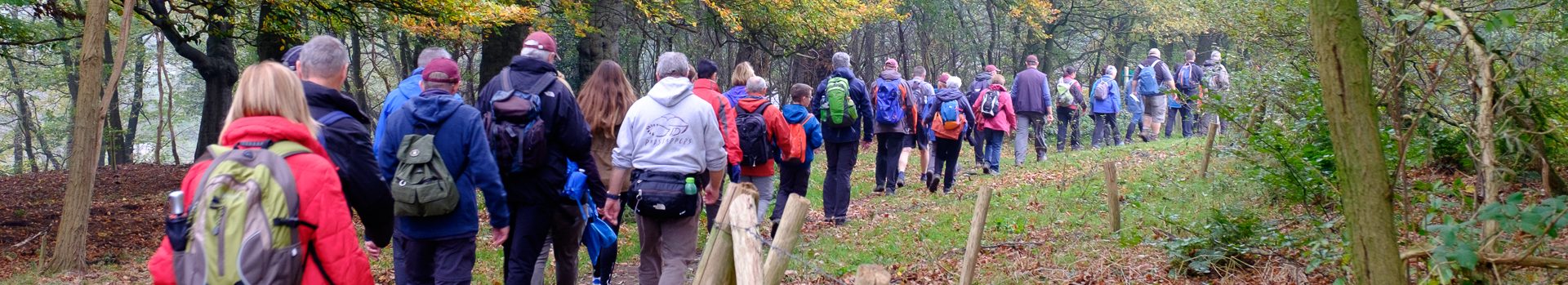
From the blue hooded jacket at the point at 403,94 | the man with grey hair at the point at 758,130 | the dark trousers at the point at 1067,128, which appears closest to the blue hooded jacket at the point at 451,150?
the blue hooded jacket at the point at 403,94

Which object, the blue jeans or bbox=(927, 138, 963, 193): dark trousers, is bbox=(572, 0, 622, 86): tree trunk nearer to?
bbox=(927, 138, 963, 193): dark trousers

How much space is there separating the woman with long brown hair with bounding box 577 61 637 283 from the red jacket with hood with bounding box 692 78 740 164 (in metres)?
0.56

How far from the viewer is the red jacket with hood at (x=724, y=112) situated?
263 inches

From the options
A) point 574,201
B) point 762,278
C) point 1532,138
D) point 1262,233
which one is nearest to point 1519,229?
point 1532,138

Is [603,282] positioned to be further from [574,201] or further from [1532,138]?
[1532,138]

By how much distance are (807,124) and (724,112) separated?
73.7 inches

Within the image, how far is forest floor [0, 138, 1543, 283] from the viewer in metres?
6.33

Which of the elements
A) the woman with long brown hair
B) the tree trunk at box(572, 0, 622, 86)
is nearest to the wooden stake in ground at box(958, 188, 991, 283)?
the woman with long brown hair

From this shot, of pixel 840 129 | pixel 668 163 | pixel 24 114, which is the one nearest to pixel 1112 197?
pixel 840 129

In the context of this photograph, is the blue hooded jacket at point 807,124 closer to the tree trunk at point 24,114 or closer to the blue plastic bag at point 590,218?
the blue plastic bag at point 590,218

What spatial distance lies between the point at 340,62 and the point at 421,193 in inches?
22.8

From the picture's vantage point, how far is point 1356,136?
358 centimetres

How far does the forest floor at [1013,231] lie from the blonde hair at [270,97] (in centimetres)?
373

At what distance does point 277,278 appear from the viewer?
3230mm
